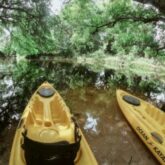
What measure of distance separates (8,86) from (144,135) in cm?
571

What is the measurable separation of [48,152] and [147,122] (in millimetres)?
2796

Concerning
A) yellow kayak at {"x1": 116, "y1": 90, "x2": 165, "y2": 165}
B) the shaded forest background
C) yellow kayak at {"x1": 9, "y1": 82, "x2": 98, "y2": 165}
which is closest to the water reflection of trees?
yellow kayak at {"x1": 9, "y1": 82, "x2": 98, "y2": 165}

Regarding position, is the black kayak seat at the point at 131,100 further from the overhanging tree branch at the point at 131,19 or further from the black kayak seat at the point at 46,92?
the overhanging tree branch at the point at 131,19

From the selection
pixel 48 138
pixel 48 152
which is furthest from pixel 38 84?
pixel 48 152

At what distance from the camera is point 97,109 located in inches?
327

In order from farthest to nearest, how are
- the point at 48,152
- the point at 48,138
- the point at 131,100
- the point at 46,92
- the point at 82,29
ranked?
→ the point at 82,29 → the point at 131,100 → the point at 46,92 → the point at 48,138 → the point at 48,152

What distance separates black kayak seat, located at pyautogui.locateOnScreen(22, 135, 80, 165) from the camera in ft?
13.3

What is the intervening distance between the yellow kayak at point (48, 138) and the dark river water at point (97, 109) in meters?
0.70

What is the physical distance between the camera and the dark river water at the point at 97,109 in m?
5.93

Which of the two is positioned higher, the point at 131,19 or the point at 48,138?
the point at 131,19

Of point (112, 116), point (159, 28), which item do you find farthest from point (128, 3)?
point (112, 116)

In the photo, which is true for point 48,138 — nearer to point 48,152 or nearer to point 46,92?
point 48,152

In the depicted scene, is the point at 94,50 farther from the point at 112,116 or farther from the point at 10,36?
the point at 112,116

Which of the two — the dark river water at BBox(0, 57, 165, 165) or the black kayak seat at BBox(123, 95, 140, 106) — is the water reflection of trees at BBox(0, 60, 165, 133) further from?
the black kayak seat at BBox(123, 95, 140, 106)
